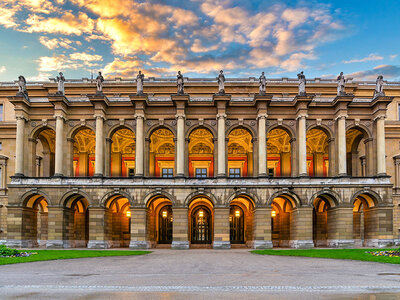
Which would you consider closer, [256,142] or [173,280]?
[173,280]

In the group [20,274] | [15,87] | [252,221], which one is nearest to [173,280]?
[20,274]

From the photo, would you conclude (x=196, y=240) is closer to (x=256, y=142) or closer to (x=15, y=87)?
(x=256, y=142)

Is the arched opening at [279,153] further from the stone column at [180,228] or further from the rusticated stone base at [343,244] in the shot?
the stone column at [180,228]

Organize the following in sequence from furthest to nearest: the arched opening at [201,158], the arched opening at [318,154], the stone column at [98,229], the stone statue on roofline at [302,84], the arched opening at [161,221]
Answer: the arched opening at [201,158] < the arched opening at [318,154] < the arched opening at [161,221] < the stone statue on roofline at [302,84] < the stone column at [98,229]

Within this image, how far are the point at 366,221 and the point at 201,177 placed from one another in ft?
71.7

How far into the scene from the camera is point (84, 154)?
60.4 m

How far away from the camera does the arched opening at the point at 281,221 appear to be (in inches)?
2138

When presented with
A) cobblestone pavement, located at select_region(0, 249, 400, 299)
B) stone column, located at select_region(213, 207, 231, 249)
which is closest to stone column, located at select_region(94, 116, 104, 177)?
stone column, located at select_region(213, 207, 231, 249)

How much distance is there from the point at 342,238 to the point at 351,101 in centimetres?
1692

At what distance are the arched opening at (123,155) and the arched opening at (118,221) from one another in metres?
5.95

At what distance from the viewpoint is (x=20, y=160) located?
50906 mm

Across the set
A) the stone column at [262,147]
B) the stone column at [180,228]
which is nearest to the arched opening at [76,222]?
the stone column at [180,228]

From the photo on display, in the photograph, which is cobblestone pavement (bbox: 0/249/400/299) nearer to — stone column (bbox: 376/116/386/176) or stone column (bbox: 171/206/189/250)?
stone column (bbox: 171/206/189/250)

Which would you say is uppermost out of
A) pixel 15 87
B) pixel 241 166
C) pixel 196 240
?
pixel 15 87
